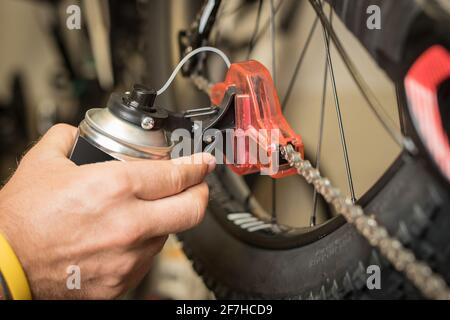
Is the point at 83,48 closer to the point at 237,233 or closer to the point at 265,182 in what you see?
the point at 265,182

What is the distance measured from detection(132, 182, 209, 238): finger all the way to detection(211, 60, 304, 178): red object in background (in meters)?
0.06

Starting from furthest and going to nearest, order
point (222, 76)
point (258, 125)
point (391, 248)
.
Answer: point (222, 76)
point (258, 125)
point (391, 248)

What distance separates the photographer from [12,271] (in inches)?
16.2

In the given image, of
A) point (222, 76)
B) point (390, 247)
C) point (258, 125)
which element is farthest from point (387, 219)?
point (222, 76)

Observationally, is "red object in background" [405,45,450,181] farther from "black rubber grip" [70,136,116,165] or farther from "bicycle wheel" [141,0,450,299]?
"black rubber grip" [70,136,116,165]

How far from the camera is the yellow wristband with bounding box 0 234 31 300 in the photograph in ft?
1.34

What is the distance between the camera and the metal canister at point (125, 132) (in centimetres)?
42

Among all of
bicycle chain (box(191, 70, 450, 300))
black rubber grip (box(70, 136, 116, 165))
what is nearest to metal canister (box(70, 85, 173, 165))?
black rubber grip (box(70, 136, 116, 165))

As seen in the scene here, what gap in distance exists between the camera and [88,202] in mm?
393

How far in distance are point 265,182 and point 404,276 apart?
422mm

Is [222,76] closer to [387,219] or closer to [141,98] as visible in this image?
[141,98]

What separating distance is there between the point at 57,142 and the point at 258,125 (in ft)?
0.61
